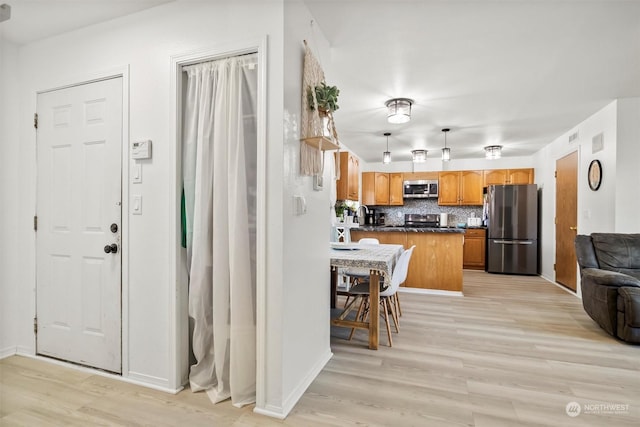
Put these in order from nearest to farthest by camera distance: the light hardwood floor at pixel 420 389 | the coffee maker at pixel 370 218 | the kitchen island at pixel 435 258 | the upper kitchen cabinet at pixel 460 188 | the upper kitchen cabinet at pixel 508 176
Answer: the light hardwood floor at pixel 420 389
the kitchen island at pixel 435 258
the upper kitchen cabinet at pixel 508 176
the upper kitchen cabinet at pixel 460 188
the coffee maker at pixel 370 218

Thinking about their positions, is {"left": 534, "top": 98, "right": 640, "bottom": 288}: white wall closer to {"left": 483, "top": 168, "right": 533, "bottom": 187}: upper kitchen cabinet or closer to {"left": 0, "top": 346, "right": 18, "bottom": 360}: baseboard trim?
{"left": 483, "top": 168, "right": 533, "bottom": 187}: upper kitchen cabinet

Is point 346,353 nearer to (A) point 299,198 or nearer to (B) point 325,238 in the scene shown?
(B) point 325,238

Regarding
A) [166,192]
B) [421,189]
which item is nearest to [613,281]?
[166,192]

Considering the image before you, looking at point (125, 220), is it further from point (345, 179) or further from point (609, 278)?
point (609, 278)

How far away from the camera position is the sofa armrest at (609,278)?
294 cm

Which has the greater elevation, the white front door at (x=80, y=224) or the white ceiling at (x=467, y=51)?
the white ceiling at (x=467, y=51)

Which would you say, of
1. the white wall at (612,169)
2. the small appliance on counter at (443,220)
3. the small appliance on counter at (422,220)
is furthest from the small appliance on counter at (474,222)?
the white wall at (612,169)

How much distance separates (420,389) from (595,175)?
3.91 meters

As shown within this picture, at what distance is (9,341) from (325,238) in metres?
2.57

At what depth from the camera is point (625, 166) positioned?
3770 mm

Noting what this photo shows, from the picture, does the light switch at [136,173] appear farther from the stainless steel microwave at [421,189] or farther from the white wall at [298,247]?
the stainless steel microwave at [421,189]

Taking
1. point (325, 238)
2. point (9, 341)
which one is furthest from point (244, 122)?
point (9, 341)

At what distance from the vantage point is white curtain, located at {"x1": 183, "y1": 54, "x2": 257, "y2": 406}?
6.51 feet

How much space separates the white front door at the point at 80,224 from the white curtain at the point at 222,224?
606mm
